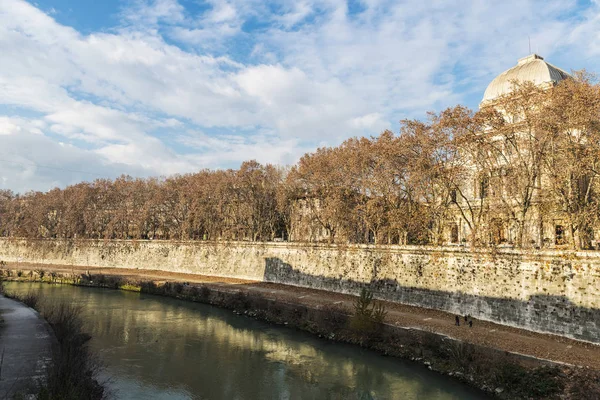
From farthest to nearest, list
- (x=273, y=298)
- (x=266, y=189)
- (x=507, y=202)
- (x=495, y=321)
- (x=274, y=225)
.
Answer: (x=274, y=225)
(x=266, y=189)
(x=273, y=298)
(x=507, y=202)
(x=495, y=321)

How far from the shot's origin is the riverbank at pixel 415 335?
14867mm

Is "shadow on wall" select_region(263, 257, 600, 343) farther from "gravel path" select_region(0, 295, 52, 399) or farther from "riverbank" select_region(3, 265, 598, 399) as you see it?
"gravel path" select_region(0, 295, 52, 399)

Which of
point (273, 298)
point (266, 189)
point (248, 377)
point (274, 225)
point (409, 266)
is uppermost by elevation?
point (266, 189)

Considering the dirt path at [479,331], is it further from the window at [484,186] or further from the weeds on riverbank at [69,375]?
the weeds on riverbank at [69,375]

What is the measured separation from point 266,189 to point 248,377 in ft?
94.4

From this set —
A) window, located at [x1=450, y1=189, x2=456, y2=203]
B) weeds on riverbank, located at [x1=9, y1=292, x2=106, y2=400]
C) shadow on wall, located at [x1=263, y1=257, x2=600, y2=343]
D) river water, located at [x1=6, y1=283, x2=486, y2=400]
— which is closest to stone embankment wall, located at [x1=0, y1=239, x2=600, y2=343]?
shadow on wall, located at [x1=263, y1=257, x2=600, y2=343]

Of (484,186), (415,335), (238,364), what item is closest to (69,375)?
(238,364)

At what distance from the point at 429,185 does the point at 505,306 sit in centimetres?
977

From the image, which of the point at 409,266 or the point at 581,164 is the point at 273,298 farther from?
the point at 581,164

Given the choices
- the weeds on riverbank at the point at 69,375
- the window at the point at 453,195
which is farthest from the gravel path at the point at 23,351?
the window at the point at 453,195

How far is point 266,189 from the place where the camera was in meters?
44.8

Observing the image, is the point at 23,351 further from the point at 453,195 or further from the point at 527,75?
the point at 527,75

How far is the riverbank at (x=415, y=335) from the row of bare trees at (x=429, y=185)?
5857 millimetres

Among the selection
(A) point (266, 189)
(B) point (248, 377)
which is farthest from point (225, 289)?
(B) point (248, 377)
